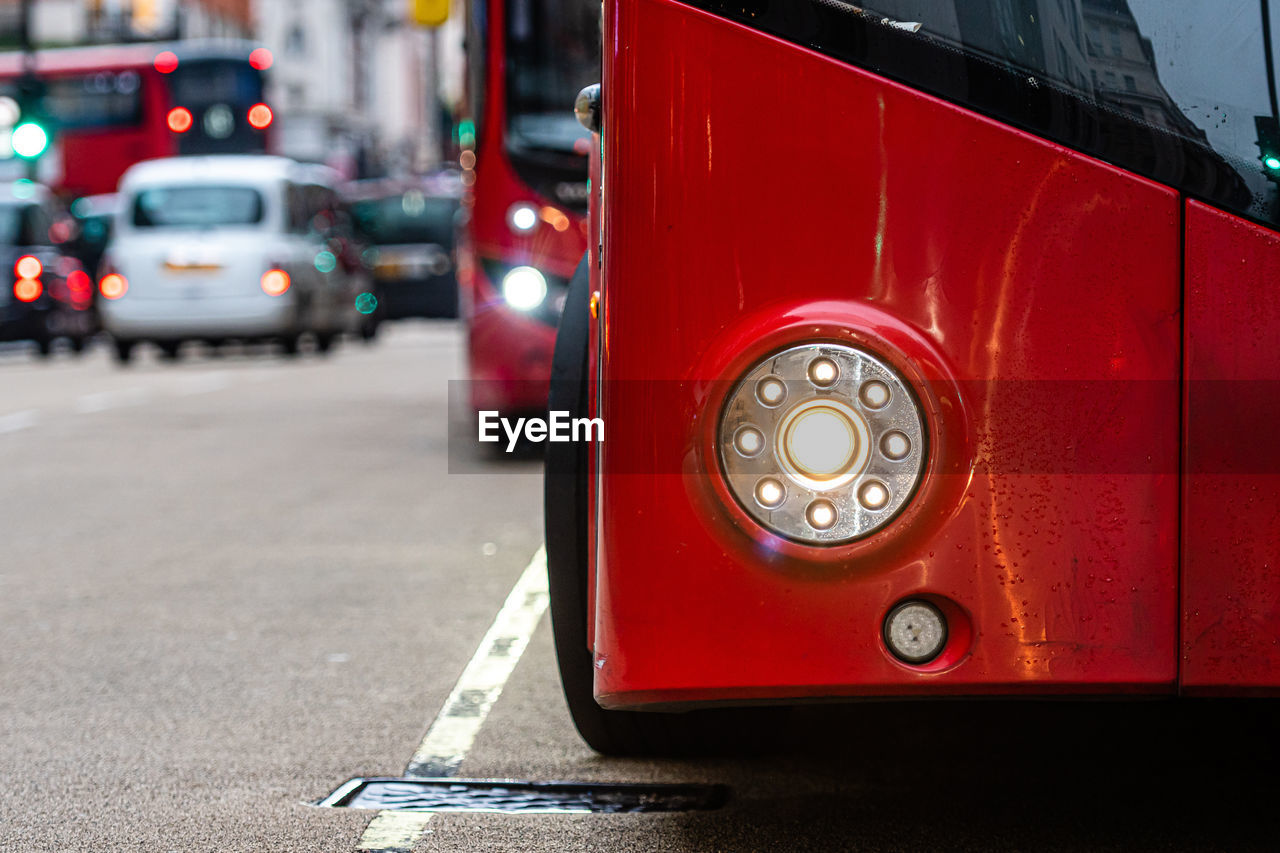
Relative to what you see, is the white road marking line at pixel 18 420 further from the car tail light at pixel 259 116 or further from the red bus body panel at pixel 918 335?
the car tail light at pixel 259 116

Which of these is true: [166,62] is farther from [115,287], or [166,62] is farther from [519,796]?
[519,796]

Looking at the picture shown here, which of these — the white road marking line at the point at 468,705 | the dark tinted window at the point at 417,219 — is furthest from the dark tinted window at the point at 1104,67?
the dark tinted window at the point at 417,219

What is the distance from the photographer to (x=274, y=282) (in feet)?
71.5

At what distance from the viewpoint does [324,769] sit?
4051mm

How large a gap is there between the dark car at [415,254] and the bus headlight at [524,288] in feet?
62.4

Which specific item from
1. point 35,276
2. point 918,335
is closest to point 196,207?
point 35,276

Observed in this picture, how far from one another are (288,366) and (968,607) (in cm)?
1877

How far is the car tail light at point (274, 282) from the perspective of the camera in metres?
21.7

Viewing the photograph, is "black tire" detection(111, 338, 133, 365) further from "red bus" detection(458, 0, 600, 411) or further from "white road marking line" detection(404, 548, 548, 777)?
"white road marking line" detection(404, 548, 548, 777)

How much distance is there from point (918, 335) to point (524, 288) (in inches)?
274

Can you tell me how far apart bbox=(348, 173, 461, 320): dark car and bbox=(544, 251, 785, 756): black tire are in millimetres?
→ 24878

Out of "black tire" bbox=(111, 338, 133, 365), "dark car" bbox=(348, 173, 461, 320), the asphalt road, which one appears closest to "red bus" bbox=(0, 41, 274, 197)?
"dark car" bbox=(348, 173, 461, 320)

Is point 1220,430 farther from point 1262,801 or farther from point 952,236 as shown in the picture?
point 1262,801

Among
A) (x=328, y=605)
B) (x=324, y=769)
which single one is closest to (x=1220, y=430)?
(x=324, y=769)
